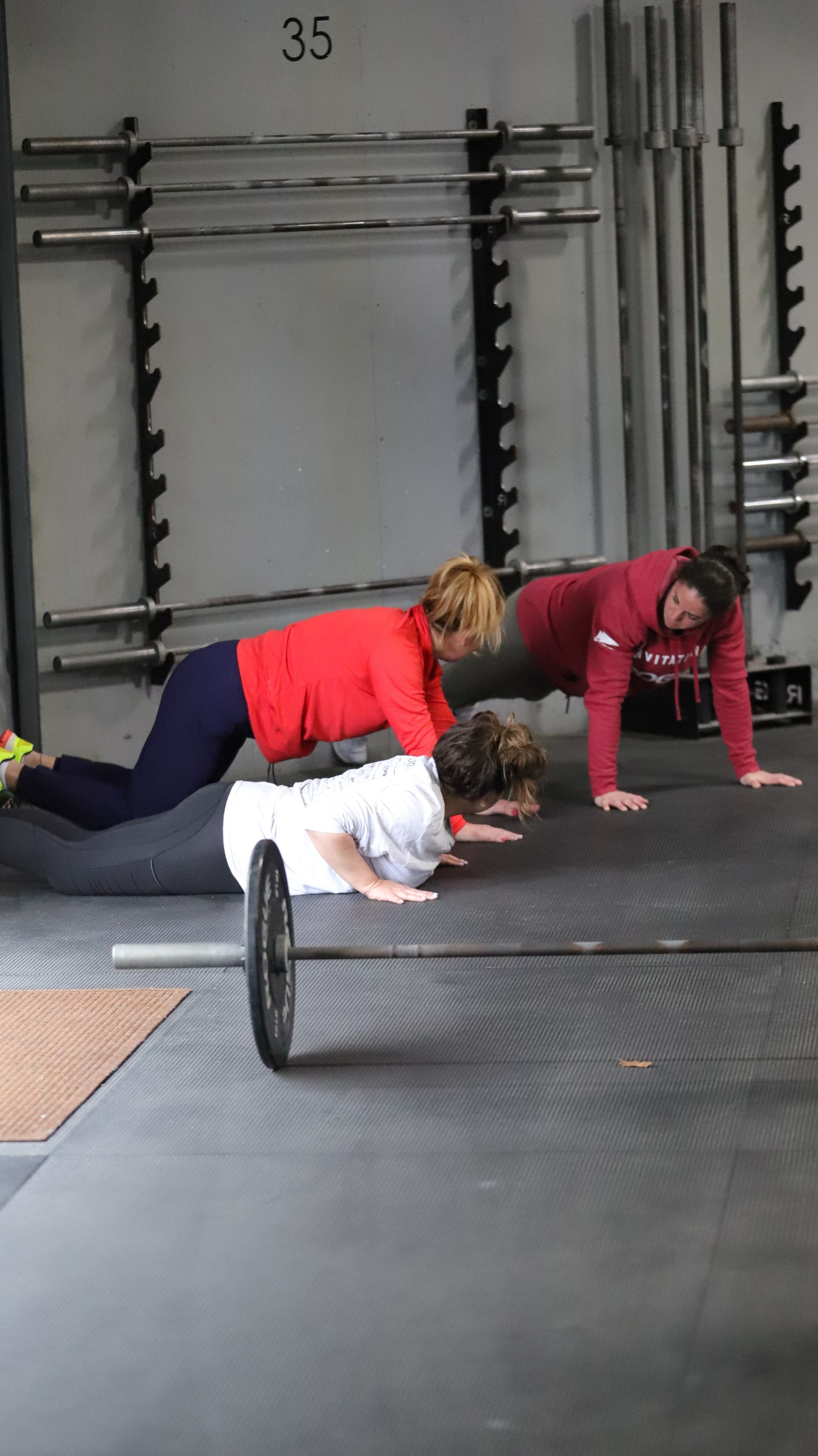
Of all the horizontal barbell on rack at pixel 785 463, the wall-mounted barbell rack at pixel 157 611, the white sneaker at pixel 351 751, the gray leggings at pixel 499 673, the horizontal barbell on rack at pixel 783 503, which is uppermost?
the horizontal barbell on rack at pixel 785 463

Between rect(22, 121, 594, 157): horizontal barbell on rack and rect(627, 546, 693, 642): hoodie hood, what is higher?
rect(22, 121, 594, 157): horizontal barbell on rack

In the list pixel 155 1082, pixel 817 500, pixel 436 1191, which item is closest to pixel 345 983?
pixel 155 1082

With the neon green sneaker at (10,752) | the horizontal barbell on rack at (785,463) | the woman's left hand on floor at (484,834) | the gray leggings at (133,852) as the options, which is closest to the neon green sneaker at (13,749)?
the neon green sneaker at (10,752)

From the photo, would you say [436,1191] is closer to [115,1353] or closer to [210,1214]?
[210,1214]

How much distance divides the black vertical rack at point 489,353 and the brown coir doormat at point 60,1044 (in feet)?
9.56

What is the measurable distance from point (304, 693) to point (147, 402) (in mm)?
1665

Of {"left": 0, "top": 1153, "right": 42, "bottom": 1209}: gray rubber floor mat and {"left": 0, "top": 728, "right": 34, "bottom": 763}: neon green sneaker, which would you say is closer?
{"left": 0, "top": 1153, "right": 42, "bottom": 1209}: gray rubber floor mat

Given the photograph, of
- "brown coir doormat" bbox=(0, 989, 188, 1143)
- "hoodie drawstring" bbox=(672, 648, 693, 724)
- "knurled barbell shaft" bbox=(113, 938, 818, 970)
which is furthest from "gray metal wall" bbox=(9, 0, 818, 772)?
"knurled barbell shaft" bbox=(113, 938, 818, 970)

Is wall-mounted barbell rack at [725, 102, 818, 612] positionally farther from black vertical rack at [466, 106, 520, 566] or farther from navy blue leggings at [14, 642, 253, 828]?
navy blue leggings at [14, 642, 253, 828]

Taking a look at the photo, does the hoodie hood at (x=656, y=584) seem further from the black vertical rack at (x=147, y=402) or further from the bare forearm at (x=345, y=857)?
the black vertical rack at (x=147, y=402)

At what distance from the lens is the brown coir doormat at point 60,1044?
2.44 meters

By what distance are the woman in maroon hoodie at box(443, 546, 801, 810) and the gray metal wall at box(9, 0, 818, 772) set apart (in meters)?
0.95

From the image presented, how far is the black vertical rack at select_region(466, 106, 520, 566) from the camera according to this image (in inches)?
212

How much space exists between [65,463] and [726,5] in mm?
2855
